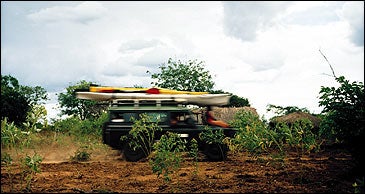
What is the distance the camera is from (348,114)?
825 cm

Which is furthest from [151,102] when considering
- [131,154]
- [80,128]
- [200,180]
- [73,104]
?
[73,104]

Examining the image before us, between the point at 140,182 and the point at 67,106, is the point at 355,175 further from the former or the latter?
the point at 67,106

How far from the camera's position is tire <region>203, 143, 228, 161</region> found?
13.2 meters

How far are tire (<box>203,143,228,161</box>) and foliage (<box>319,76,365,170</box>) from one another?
4959 millimetres

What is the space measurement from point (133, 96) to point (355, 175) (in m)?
7.08

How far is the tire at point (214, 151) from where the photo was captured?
13.2m

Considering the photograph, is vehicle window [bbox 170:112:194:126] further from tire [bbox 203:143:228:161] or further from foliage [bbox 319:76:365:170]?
foliage [bbox 319:76:365:170]

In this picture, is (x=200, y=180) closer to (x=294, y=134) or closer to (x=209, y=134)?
(x=294, y=134)

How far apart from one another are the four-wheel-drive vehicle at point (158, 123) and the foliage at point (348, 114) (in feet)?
15.2

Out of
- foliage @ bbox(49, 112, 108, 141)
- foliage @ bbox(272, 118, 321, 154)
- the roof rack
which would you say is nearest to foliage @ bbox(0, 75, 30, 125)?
foliage @ bbox(49, 112, 108, 141)

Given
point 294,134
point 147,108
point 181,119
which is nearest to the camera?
point 294,134

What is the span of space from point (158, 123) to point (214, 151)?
1.82 metres

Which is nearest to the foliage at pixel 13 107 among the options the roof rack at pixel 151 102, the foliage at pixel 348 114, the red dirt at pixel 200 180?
the roof rack at pixel 151 102

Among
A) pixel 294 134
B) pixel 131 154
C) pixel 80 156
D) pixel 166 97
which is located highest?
pixel 166 97
